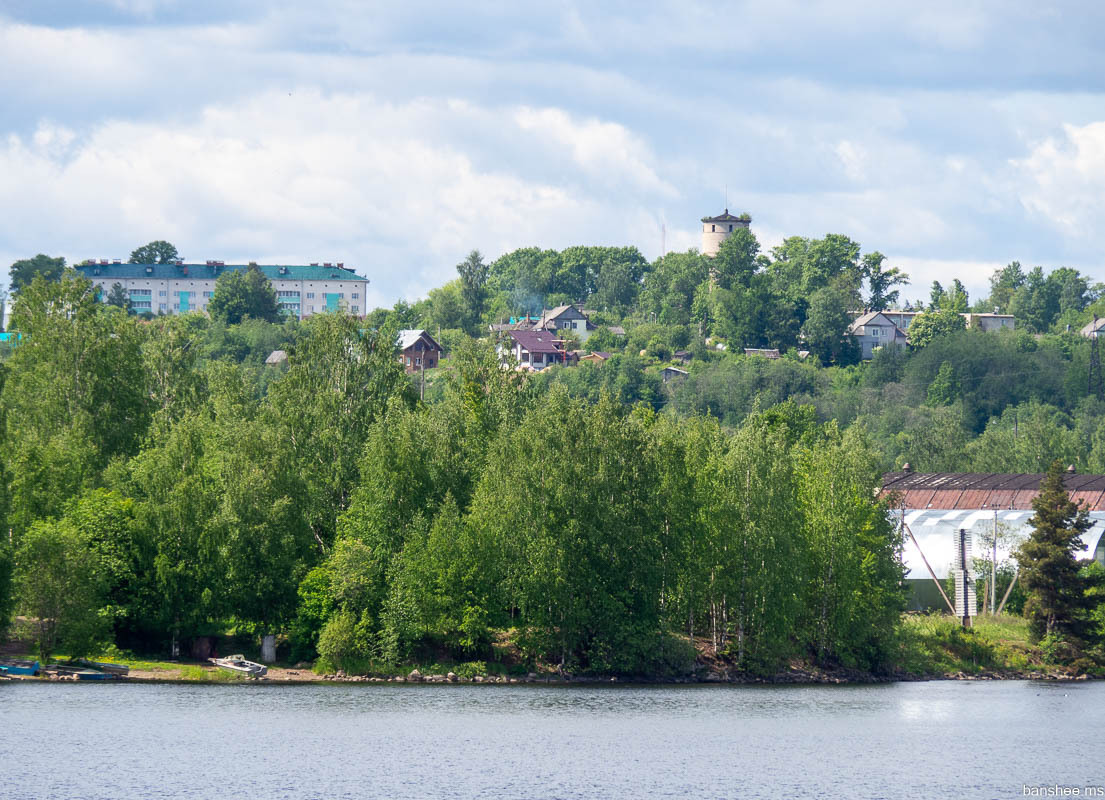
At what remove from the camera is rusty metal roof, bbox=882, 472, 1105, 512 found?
102 m

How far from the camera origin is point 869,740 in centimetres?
5375

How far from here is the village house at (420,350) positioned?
19325 centimetres

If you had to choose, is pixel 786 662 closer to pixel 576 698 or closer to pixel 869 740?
pixel 576 698

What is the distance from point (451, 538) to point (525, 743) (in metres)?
19.8

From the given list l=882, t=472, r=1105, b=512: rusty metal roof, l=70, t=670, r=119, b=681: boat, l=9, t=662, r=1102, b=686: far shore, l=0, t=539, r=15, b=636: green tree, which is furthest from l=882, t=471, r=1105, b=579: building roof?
l=0, t=539, r=15, b=636: green tree

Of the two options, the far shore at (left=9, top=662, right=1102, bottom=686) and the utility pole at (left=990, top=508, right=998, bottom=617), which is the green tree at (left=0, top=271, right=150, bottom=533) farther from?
the utility pole at (left=990, top=508, right=998, bottom=617)

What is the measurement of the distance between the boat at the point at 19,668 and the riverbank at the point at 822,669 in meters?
2.09

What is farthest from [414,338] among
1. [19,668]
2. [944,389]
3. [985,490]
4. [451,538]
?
[19,668]

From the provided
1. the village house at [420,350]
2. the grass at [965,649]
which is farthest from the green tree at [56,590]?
the village house at [420,350]

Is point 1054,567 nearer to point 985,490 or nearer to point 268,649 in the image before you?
point 985,490

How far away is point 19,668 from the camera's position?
202 feet

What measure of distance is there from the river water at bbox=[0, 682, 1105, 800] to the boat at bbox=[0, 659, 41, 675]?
6.34 ft

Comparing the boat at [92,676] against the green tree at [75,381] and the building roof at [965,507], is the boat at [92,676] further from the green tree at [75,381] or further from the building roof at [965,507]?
the building roof at [965,507]

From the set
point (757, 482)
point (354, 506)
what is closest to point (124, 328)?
point (354, 506)
